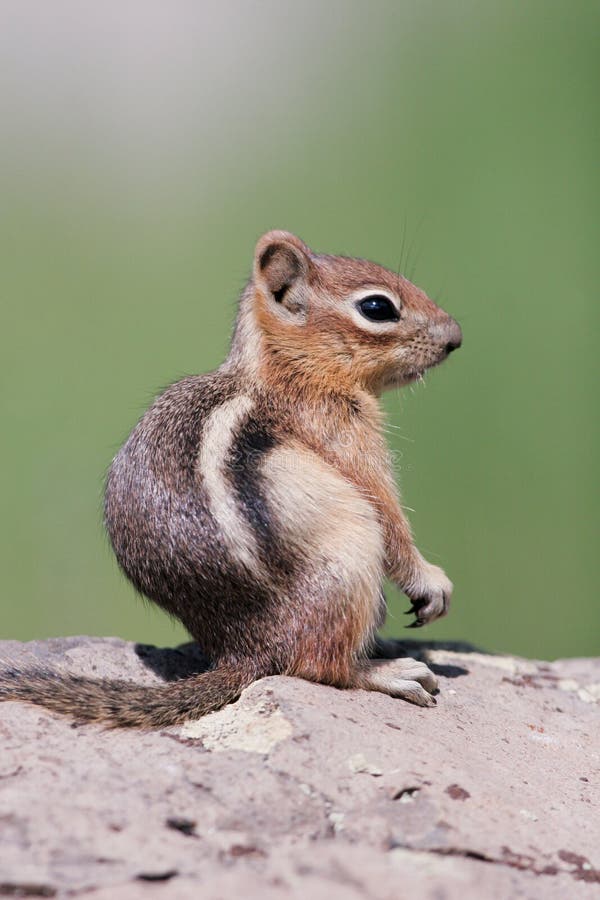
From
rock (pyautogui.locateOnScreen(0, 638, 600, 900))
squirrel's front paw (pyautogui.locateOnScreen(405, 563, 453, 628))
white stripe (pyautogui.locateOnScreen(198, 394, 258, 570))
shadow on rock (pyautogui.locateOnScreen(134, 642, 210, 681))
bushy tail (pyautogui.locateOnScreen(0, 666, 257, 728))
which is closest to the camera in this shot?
rock (pyautogui.locateOnScreen(0, 638, 600, 900))

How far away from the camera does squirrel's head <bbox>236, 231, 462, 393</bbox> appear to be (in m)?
4.51

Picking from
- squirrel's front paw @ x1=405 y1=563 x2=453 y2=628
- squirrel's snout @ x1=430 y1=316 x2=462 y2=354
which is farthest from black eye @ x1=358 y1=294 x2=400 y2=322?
squirrel's front paw @ x1=405 y1=563 x2=453 y2=628

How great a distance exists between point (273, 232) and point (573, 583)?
4473mm

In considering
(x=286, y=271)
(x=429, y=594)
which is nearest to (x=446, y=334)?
(x=286, y=271)

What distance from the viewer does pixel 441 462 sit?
766cm

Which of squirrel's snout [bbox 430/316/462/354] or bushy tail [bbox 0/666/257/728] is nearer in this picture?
bushy tail [bbox 0/666/257/728]

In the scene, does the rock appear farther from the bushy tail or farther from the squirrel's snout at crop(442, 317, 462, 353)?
the squirrel's snout at crop(442, 317, 462, 353)

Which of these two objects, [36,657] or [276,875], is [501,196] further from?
[276,875]

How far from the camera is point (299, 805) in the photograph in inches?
121

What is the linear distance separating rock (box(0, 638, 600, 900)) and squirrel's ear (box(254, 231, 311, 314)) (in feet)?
5.41

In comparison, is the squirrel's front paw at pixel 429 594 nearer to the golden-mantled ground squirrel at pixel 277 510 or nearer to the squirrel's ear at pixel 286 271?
the golden-mantled ground squirrel at pixel 277 510

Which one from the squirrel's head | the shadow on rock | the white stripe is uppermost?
the squirrel's head

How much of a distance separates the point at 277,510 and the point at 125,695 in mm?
811

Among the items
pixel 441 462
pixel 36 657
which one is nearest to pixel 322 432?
pixel 36 657
